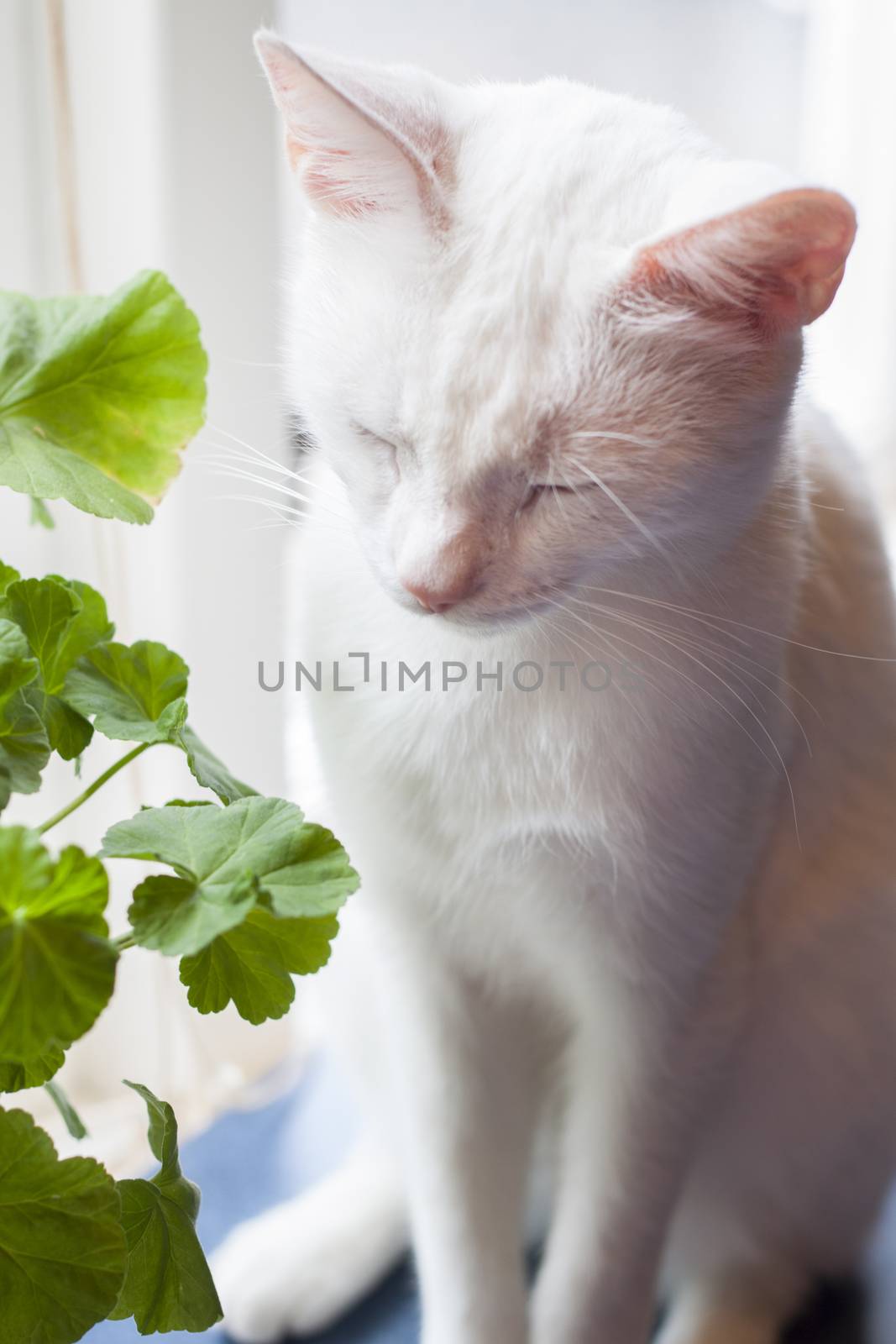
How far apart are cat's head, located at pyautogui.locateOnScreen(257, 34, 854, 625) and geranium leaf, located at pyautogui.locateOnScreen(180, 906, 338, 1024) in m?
0.18

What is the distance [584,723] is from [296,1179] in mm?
669

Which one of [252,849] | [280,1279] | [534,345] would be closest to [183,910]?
[252,849]

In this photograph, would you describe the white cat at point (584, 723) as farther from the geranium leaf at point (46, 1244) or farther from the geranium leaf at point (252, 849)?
the geranium leaf at point (46, 1244)

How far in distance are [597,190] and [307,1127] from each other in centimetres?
94

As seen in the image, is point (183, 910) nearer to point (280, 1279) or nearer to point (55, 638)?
point (55, 638)

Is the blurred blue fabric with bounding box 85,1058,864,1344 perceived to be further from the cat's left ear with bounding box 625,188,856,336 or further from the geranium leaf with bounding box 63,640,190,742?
the cat's left ear with bounding box 625,188,856,336

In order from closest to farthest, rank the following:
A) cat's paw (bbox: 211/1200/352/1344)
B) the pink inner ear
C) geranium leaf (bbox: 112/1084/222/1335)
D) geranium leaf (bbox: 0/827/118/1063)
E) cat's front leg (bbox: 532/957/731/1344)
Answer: geranium leaf (bbox: 0/827/118/1063) → geranium leaf (bbox: 112/1084/222/1335) → the pink inner ear → cat's front leg (bbox: 532/957/731/1344) → cat's paw (bbox: 211/1200/352/1344)

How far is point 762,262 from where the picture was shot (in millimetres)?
519

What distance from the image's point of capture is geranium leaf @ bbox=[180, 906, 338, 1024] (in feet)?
1.55

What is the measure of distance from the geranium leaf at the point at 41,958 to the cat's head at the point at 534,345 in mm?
243

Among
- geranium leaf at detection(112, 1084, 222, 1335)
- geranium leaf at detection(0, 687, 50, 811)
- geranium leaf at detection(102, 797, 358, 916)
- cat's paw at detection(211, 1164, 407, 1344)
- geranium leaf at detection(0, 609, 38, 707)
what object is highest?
geranium leaf at detection(0, 609, 38, 707)

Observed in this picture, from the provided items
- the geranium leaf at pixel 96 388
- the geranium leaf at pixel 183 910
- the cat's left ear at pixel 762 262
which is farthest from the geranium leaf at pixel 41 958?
the cat's left ear at pixel 762 262

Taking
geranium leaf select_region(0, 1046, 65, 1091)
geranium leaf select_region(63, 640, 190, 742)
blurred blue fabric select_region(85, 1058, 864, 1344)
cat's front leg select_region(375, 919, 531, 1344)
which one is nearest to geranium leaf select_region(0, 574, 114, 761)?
geranium leaf select_region(63, 640, 190, 742)

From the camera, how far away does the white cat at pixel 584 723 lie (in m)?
0.57
